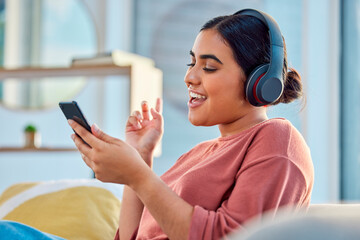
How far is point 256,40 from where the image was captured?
1.08 meters

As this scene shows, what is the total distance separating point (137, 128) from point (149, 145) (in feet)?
0.20

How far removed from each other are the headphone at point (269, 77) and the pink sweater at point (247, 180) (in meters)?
0.07

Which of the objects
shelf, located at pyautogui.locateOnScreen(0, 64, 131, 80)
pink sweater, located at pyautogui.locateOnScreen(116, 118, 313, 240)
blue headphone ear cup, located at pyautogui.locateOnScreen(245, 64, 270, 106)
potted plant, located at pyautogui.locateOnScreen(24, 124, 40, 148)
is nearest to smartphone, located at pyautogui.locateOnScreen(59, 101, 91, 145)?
pink sweater, located at pyautogui.locateOnScreen(116, 118, 313, 240)

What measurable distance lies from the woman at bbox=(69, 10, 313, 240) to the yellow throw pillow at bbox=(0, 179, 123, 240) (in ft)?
0.80

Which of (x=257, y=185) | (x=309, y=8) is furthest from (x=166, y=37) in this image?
(x=257, y=185)

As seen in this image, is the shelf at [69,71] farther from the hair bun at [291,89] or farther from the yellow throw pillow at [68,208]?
the hair bun at [291,89]

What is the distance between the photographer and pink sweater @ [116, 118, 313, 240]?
2.89 ft

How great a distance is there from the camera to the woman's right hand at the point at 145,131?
1.29 meters

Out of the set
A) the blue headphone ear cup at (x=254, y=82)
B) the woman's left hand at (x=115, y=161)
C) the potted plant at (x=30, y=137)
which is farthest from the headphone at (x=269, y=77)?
the potted plant at (x=30, y=137)

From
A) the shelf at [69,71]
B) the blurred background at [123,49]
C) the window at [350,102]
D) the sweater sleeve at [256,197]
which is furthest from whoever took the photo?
the blurred background at [123,49]

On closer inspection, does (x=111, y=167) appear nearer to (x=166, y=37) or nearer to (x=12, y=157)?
(x=166, y=37)

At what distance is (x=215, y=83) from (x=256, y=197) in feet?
0.98

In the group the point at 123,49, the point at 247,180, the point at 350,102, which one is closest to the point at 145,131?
the point at 247,180

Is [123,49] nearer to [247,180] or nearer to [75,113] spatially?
[75,113]
